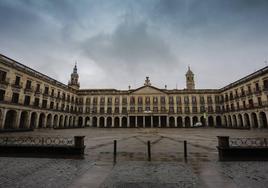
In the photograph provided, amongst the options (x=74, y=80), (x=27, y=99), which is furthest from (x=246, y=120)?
(x=74, y=80)

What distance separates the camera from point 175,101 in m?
54.8

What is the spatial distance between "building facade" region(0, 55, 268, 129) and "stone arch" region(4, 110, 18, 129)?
0.70ft

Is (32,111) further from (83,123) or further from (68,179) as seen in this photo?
(68,179)

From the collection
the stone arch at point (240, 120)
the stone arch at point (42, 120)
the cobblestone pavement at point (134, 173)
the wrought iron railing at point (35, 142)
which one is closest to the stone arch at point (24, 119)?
the stone arch at point (42, 120)

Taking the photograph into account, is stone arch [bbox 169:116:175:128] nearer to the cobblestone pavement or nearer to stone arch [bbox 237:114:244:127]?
stone arch [bbox 237:114:244:127]

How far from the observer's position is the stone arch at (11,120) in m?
29.0

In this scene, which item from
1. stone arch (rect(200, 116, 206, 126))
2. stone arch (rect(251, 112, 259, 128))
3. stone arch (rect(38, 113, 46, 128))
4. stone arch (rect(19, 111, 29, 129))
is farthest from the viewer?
stone arch (rect(200, 116, 206, 126))

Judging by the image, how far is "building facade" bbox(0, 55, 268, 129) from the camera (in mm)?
34062

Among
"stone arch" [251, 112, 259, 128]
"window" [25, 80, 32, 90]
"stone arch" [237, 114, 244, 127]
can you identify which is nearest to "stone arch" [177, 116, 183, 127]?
"stone arch" [237, 114, 244, 127]

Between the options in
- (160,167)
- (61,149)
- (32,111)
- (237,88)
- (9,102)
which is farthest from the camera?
(237,88)

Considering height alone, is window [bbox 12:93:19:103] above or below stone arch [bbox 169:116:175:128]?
above

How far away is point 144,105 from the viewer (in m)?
55.1

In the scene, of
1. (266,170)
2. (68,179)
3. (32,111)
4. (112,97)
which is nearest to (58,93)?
(32,111)

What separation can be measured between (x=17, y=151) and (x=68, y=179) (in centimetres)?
618
